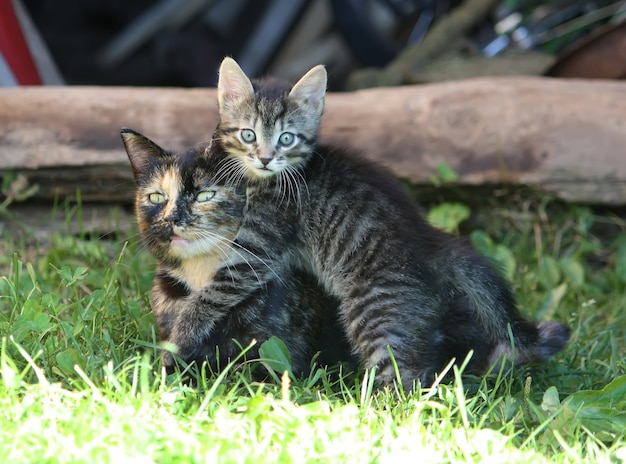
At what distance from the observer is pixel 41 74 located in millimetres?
6164

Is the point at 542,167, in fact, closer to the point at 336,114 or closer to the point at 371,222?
the point at 336,114

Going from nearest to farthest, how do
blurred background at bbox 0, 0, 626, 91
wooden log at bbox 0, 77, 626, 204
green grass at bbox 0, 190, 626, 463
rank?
green grass at bbox 0, 190, 626, 463
wooden log at bbox 0, 77, 626, 204
blurred background at bbox 0, 0, 626, 91

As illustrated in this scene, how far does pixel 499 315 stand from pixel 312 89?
1.21 meters

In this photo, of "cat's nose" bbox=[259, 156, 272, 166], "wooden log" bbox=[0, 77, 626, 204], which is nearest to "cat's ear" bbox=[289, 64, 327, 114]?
"cat's nose" bbox=[259, 156, 272, 166]

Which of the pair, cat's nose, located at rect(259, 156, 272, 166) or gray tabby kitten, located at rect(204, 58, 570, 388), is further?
cat's nose, located at rect(259, 156, 272, 166)

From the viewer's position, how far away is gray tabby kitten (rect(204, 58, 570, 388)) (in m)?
3.28

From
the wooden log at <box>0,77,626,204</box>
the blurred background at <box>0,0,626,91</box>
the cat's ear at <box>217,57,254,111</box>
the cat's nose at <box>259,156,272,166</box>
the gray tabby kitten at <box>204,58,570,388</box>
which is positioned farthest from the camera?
the blurred background at <box>0,0,626,91</box>

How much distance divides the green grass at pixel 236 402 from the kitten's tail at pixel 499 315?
14cm

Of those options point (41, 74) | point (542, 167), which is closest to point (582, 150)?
point (542, 167)

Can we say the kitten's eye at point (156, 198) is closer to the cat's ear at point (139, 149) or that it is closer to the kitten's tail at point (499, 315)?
the cat's ear at point (139, 149)

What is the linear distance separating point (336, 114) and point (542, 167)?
3.86ft

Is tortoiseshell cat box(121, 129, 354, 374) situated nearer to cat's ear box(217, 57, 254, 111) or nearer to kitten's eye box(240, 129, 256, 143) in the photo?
kitten's eye box(240, 129, 256, 143)

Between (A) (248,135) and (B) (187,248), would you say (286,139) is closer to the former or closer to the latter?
(A) (248,135)

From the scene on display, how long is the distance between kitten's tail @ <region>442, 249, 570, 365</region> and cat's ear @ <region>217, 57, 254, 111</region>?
1096 mm
